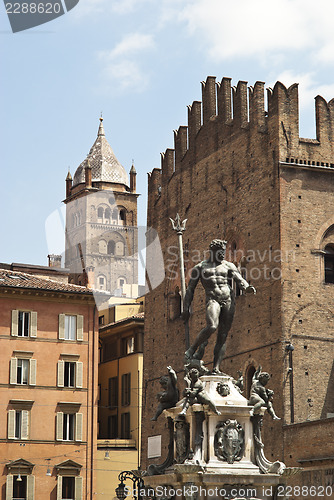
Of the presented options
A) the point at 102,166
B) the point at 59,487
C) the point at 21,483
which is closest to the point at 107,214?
the point at 102,166

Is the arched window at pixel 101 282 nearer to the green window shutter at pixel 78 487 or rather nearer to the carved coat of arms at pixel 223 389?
the green window shutter at pixel 78 487

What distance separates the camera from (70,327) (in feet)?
129

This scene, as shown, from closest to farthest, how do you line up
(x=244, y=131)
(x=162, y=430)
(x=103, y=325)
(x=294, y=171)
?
(x=294, y=171) < (x=244, y=131) < (x=162, y=430) < (x=103, y=325)

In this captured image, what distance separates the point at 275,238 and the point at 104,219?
54904 millimetres

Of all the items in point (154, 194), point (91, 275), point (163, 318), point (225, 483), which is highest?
point (91, 275)

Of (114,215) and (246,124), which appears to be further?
(114,215)

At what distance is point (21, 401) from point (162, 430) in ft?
18.5

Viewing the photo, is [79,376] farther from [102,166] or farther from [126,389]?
[102,166]

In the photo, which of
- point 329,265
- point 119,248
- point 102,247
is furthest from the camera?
point 119,248

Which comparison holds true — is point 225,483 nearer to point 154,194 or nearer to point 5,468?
point 5,468

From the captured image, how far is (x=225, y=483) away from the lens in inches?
504

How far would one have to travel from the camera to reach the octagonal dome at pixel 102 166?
82062mm

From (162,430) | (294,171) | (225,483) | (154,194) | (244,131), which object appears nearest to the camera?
(225,483)

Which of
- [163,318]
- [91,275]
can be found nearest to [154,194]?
[163,318]
